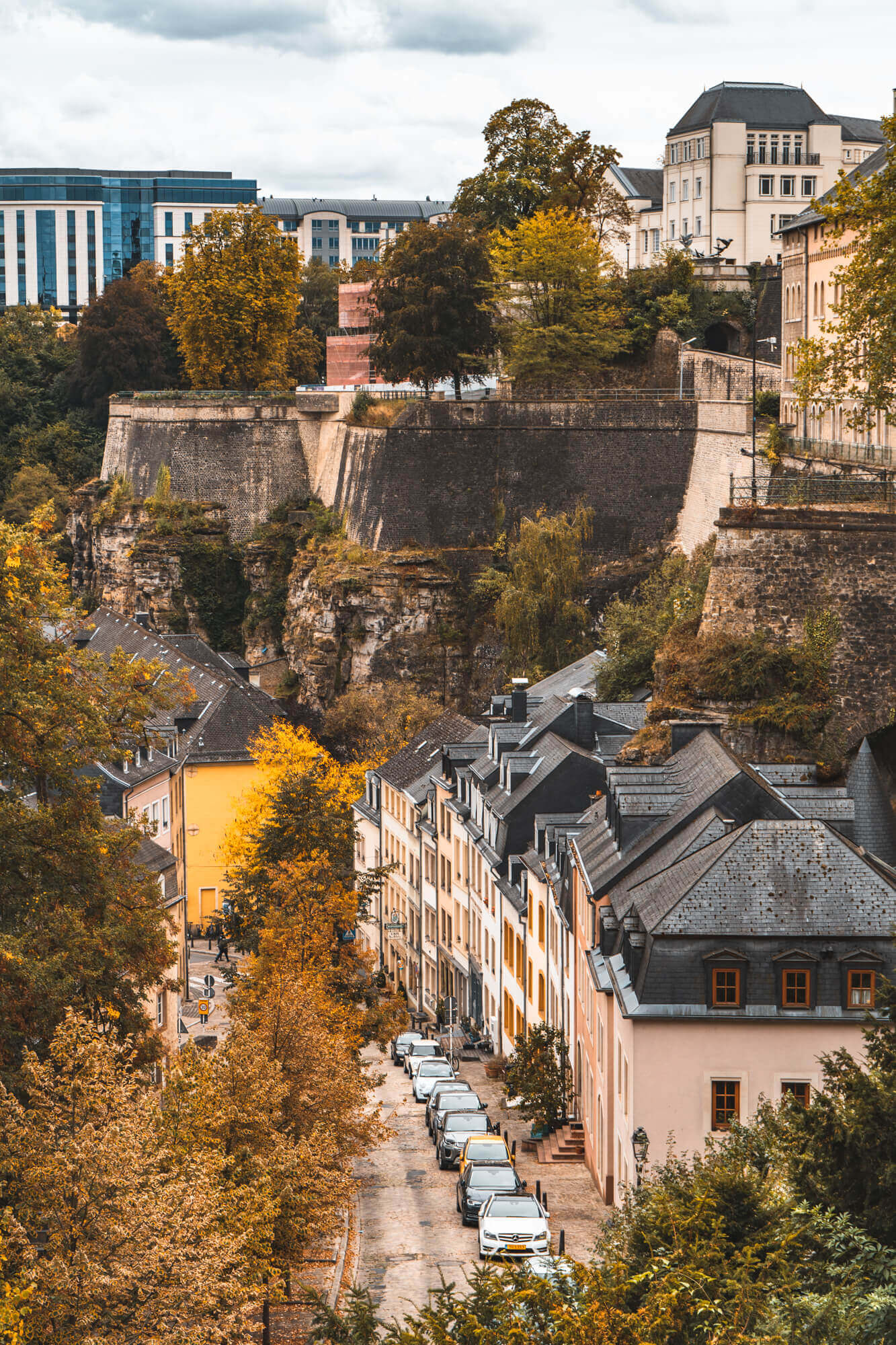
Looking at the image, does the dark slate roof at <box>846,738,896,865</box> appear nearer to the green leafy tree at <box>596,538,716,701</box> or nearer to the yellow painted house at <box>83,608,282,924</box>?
the green leafy tree at <box>596,538,716,701</box>

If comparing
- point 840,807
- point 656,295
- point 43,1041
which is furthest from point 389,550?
point 43,1041

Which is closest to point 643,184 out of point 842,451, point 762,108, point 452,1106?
point 762,108

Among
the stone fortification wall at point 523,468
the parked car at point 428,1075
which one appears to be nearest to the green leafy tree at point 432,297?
the stone fortification wall at point 523,468

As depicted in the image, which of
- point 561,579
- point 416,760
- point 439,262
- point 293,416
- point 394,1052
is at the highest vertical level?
point 439,262

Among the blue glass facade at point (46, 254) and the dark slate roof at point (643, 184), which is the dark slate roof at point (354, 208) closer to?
the blue glass facade at point (46, 254)

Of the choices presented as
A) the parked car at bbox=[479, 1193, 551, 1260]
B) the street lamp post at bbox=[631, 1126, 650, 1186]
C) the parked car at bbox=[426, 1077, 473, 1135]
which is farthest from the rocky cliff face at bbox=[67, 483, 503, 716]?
the street lamp post at bbox=[631, 1126, 650, 1186]

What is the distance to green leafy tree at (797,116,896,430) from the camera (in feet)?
108

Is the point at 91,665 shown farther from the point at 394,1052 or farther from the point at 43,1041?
the point at 394,1052

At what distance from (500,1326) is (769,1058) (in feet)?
32.2

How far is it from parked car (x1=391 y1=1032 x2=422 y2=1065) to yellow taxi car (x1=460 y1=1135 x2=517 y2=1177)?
11.8 m

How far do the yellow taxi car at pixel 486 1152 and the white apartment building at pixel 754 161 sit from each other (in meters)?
59.6

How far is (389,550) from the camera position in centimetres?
6781

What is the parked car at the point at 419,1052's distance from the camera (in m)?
36.8

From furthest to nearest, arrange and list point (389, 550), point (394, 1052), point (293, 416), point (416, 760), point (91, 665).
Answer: point (293, 416)
point (389, 550)
point (416, 760)
point (394, 1052)
point (91, 665)
